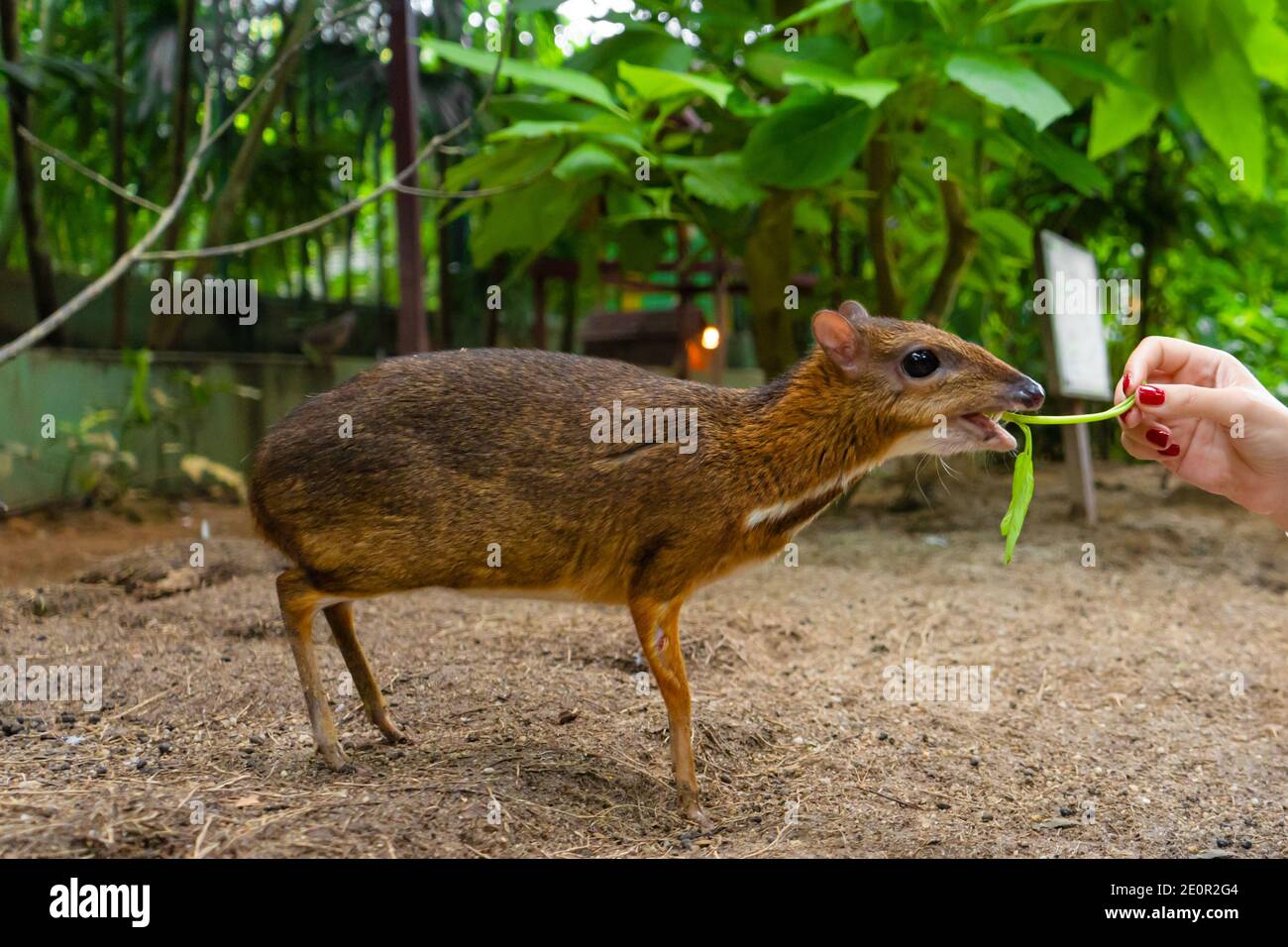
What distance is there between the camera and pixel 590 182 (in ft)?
17.2

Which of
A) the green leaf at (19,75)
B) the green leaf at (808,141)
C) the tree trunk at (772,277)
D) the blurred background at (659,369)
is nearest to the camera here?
the blurred background at (659,369)

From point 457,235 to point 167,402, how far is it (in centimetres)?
319

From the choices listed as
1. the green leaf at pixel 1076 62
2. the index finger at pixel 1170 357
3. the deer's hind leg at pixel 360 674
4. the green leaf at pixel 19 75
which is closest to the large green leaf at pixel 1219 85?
the green leaf at pixel 1076 62

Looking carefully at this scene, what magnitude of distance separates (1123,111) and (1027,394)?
2838 mm

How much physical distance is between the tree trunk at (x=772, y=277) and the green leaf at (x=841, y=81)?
171 cm

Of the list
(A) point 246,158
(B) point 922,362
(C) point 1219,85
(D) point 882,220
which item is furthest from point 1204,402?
(A) point 246,158

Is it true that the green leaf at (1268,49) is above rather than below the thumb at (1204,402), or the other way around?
above

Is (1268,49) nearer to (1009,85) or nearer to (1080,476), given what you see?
(1009,85)

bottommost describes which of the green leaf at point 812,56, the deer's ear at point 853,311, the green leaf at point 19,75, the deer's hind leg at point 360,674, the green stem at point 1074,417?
the deer's hind leg at point 360,674

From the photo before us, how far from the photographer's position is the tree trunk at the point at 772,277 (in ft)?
19.9

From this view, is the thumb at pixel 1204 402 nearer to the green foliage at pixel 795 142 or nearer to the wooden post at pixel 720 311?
the green foliage at pixel 795 142

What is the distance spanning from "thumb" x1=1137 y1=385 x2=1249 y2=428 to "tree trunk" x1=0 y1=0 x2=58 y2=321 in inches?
221

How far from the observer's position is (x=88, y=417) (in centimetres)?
700
